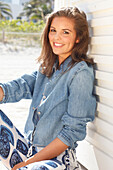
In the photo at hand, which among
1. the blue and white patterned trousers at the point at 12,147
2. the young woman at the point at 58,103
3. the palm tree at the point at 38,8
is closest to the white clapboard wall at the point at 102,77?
the young woman at the point at 58,103

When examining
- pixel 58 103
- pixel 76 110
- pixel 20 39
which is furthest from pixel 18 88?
pixel 20 39

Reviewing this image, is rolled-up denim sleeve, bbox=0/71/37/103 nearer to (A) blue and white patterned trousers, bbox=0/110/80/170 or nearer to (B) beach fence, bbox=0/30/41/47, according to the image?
(A) blue and white patterned trousers, bbox=0/110/80/170

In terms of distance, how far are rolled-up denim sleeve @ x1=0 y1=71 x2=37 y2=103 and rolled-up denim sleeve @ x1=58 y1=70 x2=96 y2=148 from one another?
1.47 feet

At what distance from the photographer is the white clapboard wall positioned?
5.54 feet

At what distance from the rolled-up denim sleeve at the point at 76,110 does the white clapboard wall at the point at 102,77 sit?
0.42 feet

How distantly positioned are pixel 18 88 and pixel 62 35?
504mm

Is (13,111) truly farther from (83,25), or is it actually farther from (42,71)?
(83,25)

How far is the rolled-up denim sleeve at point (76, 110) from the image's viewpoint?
5.32ft

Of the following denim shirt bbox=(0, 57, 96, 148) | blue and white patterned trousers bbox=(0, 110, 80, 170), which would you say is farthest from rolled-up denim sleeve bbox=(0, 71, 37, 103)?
blue and white patterned trousers bbox=(0, 110, 80, 170)

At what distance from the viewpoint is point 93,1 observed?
1.82 metres

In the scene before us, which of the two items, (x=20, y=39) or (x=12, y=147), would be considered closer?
(x=12, y=147)

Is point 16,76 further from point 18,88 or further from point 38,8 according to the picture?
point 38,8

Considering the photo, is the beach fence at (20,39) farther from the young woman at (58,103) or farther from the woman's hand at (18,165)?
the woman's hand at (18,165)

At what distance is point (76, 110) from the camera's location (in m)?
1.62
